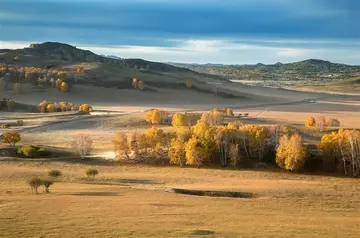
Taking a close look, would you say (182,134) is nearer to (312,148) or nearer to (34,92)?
(312,148)

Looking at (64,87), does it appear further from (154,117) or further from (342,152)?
(342,152)

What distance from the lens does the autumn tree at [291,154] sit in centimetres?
5547

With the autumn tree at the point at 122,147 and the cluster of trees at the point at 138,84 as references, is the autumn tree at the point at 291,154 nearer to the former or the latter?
the autumn tree at the point at 122,147

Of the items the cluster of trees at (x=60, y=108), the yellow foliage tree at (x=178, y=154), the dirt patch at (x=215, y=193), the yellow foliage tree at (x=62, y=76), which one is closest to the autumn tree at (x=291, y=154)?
the yellow foliage tree at (x=178, y=154)

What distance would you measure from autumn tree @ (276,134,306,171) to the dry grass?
18.0 ft

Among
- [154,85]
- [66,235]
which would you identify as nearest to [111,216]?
[66,235]

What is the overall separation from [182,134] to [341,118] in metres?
59.0

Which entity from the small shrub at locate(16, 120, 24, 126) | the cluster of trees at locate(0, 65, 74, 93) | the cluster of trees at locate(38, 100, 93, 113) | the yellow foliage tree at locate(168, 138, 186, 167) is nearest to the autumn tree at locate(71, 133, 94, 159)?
the yellow foliage tree at locate(168, 138, 186, 167)

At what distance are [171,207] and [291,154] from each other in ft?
94.1

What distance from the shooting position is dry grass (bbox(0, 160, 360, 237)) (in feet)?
78.0

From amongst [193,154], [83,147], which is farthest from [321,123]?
[83,147]

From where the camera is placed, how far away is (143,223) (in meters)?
24.9

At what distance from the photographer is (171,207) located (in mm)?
30062

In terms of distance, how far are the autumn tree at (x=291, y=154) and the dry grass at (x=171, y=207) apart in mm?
5498
